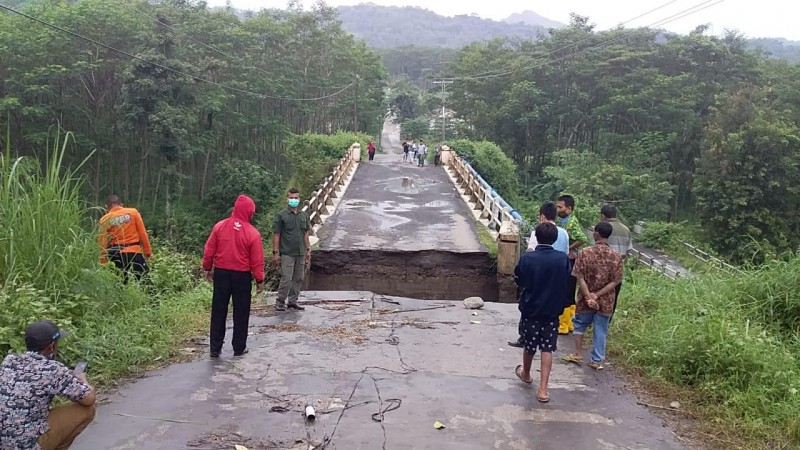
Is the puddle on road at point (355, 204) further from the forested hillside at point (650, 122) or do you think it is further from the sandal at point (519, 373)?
the forested hillside at point (650, 122)

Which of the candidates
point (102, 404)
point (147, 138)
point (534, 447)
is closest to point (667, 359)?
point (534, 447)

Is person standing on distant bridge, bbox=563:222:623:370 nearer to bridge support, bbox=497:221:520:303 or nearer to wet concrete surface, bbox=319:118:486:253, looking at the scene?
bridge support, bbox=497:221:520:303

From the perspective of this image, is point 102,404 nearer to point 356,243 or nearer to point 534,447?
point 534,447

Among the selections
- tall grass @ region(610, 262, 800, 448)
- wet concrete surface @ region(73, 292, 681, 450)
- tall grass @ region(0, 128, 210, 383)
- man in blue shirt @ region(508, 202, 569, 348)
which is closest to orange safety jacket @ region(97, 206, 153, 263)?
tall grass @ region(0, 128, 210, 383)

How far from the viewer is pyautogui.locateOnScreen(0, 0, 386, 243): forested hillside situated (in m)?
28.6

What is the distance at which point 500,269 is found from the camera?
1155 cm

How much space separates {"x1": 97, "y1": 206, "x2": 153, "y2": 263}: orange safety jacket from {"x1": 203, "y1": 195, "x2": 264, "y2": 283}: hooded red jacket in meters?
1.76

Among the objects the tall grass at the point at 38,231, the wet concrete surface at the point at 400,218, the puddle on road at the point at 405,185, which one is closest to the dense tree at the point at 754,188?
the wet concrete surface at the point at 400,218

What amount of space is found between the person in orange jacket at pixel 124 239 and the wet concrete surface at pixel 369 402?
5.40 feet

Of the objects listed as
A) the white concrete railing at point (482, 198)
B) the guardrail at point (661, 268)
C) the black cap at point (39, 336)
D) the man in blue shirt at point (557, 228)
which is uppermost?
the man in blue shirt at point (557, 228)

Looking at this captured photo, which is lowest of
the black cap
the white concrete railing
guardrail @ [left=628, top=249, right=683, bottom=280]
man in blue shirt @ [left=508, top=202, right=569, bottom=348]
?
guardrail @ [left=628, top=249, right=683, bottom=280]

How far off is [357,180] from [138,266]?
17.1m

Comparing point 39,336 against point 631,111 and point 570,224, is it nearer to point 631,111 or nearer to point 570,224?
point 570,224

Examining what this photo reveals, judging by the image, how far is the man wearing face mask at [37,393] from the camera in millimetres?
3301
